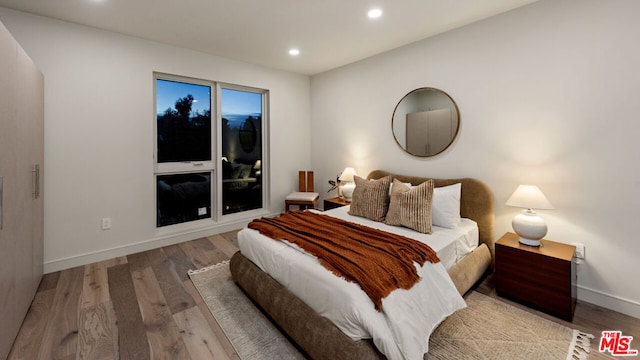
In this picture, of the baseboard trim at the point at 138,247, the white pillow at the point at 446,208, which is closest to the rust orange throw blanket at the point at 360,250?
the white pillow at the point at 446,208

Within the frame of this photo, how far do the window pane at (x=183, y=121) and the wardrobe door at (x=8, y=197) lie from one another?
68.5 inches

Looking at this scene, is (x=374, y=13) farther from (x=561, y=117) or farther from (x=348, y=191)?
(x=348, y=191)

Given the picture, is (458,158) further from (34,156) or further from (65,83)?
(65,83)

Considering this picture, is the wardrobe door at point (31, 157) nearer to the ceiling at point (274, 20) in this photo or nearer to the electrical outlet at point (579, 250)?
the ceiling at point (274, 20)

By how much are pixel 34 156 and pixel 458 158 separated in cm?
397

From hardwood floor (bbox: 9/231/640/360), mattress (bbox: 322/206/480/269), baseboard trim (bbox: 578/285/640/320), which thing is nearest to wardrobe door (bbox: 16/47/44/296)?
hardwood floor (bbox: 9/231/640/360)

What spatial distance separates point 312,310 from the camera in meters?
1.66

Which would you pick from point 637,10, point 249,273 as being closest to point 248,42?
point 249,273

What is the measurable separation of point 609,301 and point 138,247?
15.2 ft

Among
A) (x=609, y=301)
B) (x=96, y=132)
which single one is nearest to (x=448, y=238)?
(x=609, y=301)

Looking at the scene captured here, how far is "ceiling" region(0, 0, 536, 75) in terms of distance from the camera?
8.07 feet

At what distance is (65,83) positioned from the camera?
279 cm

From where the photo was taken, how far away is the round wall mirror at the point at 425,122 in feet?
10.00

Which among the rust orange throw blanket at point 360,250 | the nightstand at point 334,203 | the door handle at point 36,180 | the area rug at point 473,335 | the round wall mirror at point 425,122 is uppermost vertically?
the round wall mirror at point 425,122
